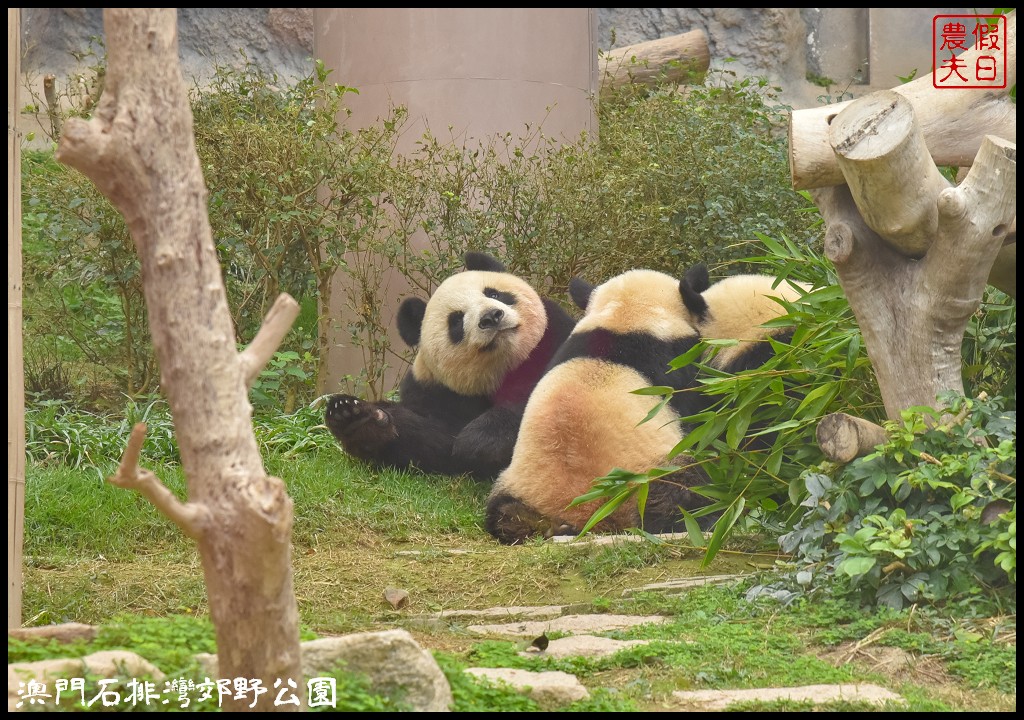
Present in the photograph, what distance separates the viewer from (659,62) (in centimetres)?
986

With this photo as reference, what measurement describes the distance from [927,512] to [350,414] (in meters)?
2.85

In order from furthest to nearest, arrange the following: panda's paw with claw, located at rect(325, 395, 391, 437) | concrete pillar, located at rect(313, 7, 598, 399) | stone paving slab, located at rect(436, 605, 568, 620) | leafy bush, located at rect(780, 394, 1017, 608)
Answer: concrete pillar, located at rect(313, 7, 598, 399) → panda's paw with claw, located at rect(325, 395, 391, 437) → stone paving slab, located at rect(436, 605, 568, 620) → leafy bush, located at rect(780, 394, 1017, 608)

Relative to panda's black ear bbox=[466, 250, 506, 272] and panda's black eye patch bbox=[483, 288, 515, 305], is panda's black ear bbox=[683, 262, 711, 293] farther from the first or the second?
panda's black ear bbox=[466, 250, 506, 272]

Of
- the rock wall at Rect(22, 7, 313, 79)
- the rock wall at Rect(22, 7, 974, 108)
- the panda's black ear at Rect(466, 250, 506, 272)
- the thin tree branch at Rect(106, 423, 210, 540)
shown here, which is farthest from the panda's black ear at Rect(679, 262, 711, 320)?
the rock wall at Rect(22, 7, 313, 79)

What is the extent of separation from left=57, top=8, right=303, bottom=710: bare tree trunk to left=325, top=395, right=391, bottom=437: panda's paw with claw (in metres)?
3.36

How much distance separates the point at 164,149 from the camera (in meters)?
1.97

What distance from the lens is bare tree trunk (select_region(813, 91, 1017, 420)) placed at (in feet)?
10.8

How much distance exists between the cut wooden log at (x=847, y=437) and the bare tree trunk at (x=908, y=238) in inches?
4.7

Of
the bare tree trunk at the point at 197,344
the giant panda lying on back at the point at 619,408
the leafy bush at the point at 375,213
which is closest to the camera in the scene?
Result: the bare tree trunk at the point at 197,344

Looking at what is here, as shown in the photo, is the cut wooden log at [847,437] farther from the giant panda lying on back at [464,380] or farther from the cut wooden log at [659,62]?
the cut wooden log at [659,62]

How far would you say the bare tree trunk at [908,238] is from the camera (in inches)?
129

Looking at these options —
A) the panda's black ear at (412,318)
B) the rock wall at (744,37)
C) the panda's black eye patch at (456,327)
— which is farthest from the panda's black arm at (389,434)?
the rock wall at (744,37)

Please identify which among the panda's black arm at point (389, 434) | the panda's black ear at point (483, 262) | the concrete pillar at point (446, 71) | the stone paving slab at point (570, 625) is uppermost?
the concrete pillar at point (446, 71)

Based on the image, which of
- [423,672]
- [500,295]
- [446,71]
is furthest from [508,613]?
[446,71]
